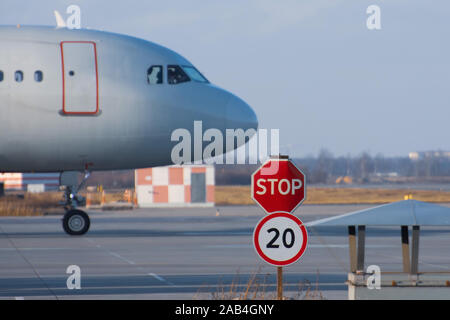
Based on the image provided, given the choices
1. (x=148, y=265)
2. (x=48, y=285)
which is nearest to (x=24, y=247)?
(x=148, y=265)

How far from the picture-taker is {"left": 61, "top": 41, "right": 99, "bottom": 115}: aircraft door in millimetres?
26031

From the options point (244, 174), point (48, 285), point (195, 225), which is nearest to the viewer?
point (48, 285)

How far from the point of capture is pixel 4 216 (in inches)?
1804

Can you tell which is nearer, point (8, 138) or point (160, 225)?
point (8, 138)

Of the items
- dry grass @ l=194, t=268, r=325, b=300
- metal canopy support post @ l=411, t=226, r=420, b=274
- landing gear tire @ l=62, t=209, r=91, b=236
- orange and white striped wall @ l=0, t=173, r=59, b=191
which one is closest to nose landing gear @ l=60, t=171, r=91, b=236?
landing gear tire @ l=62, t=209, r=91, b=236

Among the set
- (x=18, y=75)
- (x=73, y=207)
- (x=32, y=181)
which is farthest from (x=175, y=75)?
(x=32, y=181)

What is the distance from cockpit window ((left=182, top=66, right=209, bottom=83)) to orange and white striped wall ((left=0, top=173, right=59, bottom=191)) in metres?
78.0

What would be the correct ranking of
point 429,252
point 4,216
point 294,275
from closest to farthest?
1. point 294,275
2. point 429,252
3. point 4,216

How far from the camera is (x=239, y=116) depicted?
26.6m

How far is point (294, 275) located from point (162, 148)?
916cm

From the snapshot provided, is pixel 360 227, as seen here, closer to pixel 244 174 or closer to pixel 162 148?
pixel 162 148

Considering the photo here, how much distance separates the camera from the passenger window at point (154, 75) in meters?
26.9

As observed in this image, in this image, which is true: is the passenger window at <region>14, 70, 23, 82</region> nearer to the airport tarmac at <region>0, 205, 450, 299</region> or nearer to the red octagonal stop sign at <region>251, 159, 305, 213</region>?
the airport tarmac at <region>0, 205, 450, 299</region>

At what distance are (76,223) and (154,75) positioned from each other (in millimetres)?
5022
